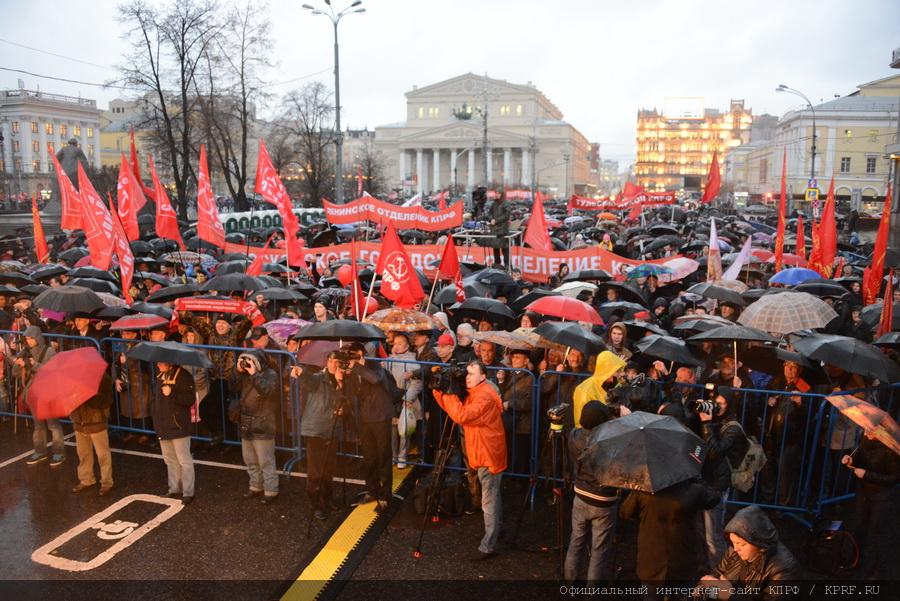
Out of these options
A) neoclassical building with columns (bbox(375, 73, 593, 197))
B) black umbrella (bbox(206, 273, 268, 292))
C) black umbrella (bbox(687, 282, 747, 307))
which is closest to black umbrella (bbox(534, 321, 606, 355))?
black umbrella (bbox(687, 282, 747, 307))

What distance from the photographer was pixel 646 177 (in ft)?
484

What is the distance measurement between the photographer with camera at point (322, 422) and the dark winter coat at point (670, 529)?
2.55m

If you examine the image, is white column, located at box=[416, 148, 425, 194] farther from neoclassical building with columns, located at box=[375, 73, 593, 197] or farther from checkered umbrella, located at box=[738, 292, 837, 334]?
checkered umbrella, located at box=[738, 292, 837, 334]

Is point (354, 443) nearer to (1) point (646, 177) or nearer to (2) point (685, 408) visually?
(2) point (685, 408)

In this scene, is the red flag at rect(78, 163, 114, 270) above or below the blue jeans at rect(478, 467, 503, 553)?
above

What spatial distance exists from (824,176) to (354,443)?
7270cm

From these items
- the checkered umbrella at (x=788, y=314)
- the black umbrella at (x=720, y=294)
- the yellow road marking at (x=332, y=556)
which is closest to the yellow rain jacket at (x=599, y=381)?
the yellow road marking at (x=332, y=556)

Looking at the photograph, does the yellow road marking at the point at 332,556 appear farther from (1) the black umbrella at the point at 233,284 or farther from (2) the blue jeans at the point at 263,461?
(1) the black umbrella at the point at 233,284

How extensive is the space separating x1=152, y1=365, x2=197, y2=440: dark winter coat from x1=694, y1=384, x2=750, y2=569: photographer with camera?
165 inches

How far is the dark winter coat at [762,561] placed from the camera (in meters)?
3.54

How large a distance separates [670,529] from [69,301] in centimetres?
640

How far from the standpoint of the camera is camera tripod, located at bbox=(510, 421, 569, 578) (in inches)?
189

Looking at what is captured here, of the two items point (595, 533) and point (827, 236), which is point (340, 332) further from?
point (827, 236)

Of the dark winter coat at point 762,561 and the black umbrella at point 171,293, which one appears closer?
the dark winter coat at point 762,561
